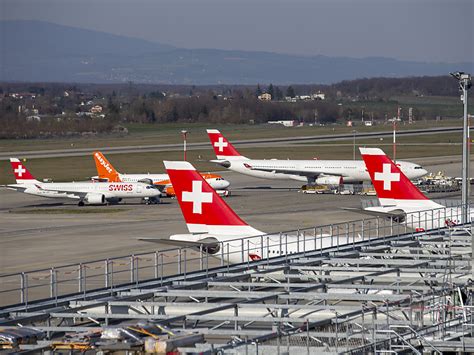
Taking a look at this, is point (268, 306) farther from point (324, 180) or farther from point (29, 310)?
point (324, 180)

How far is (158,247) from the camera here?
74.8 meters

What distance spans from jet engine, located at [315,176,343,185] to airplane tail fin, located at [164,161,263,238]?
75.8 m

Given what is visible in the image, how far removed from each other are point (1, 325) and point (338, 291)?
40.7ft

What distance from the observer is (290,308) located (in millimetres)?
30359

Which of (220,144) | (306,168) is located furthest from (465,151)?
(220,144)

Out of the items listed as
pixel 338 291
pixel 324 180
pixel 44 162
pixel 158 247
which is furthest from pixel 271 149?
pixel 338 291

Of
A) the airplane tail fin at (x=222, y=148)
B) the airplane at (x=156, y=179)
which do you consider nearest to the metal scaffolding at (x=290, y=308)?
the airplane at (x=156, y=179)

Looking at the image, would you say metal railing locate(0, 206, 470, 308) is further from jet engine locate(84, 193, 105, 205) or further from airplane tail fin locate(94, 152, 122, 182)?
airplane tail fin locate(94, 152, 122, 182)

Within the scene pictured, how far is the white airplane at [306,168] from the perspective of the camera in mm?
126750

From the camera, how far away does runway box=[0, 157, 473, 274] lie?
73.1 meters

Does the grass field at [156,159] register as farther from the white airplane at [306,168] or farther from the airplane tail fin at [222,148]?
the white airplane at [306,168]

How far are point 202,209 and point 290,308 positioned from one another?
65.4 feet

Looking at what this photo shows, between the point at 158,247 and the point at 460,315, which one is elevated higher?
the point at 460,315

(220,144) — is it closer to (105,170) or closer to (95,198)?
(105,170)
